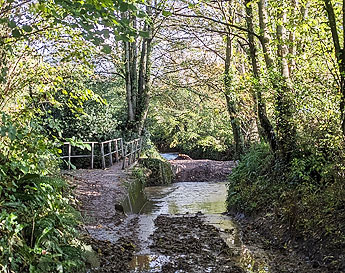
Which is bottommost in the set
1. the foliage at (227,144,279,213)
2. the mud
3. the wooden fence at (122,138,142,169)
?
the mud

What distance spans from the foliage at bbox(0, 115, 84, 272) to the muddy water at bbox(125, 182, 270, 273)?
1.23 metres

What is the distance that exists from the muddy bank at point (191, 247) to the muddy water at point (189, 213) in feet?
0.43

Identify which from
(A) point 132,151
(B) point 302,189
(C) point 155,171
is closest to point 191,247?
(B) point 302,189

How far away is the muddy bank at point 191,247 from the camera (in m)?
4.91

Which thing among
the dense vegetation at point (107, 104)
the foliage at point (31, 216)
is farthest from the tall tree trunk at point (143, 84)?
the foliage at point (31, 216)

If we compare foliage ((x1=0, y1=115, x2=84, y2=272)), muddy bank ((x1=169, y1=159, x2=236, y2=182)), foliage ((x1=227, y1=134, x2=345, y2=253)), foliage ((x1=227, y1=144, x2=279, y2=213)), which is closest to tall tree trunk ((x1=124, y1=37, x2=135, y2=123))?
muddy bank ((x1=169, y1=159, x2=236, y2=182))

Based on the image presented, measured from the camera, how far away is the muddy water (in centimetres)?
511

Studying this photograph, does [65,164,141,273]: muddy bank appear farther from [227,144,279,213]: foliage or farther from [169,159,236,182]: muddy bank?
[169,159,236,182]: muddy bank

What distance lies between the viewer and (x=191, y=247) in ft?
19.2

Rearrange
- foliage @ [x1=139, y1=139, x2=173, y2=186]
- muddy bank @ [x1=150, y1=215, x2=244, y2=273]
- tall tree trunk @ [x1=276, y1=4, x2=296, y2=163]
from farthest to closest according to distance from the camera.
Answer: foliage @ [x1=139, y1=139, x2=173, y2=186] → tall tree trunk @ [x1=276, y1=4, x2=296, y2=163] → muddy bank @ [x1=150, y1=215, x2=244, y2=273]

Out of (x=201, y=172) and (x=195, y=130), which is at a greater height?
(x=195, y=130)

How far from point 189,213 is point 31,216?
266 inches

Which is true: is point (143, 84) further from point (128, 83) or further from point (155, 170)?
point (155, 170)

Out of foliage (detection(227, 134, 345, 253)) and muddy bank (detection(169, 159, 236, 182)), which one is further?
muddy bank (detection(169, 159, 236, 182))
